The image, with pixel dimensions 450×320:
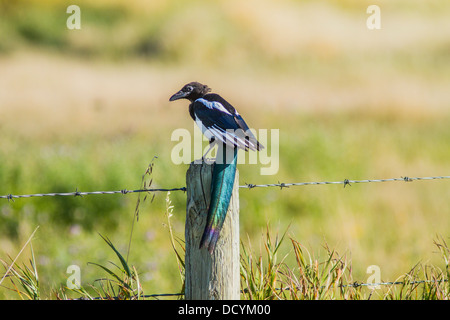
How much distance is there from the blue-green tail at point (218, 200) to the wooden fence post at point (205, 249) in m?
0.03

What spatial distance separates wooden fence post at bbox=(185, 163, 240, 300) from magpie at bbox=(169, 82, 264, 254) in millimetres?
41

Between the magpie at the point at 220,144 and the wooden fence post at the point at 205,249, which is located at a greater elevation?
the magpie at the point at 220,144

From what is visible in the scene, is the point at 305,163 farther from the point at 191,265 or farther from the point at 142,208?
the point at 191,265

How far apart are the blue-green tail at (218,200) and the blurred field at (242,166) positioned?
0.52 m

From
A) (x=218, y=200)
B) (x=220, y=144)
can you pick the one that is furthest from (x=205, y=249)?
(x=220, y=144)

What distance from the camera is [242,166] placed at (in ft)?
27.5

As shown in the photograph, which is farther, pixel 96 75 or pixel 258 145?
pixel 96 75

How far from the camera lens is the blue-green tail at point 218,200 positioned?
2.88 meters

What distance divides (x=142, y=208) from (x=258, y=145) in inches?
162

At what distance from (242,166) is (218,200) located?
551 centimetres

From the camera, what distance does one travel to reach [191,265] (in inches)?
117

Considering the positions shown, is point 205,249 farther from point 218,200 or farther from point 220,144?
point 220,144

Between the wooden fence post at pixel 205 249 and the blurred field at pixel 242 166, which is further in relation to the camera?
the blurred field at pixel 242 166
